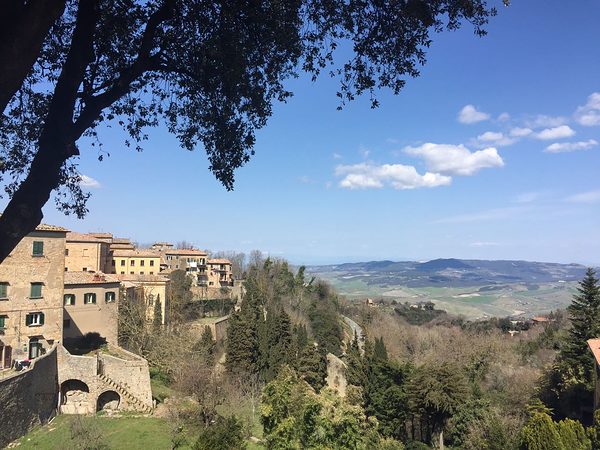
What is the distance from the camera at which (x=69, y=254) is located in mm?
43562

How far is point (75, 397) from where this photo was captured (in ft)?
83.0

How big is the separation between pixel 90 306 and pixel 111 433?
11005 millimetres

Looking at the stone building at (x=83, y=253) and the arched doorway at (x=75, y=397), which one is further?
the stone building at (x=83, y=253)

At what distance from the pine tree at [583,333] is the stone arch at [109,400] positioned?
81.7 feet

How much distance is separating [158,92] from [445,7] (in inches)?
128

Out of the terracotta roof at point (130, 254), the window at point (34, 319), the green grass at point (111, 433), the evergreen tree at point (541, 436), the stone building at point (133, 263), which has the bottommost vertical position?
the green grass at point (111, 433)

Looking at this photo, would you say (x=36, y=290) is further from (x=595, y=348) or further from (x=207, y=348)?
(x=595, y=348)

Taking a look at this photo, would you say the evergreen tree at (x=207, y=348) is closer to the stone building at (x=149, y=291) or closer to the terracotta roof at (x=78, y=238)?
the stone building at (x=149, y=291)

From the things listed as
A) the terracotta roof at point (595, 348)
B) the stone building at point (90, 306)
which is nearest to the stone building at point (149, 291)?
the stone building at point (90, 306)

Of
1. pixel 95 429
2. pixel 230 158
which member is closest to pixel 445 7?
pixel 230 158

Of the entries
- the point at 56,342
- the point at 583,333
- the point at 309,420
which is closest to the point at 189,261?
the point at 56,342

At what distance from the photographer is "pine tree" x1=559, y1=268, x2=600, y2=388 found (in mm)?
25672

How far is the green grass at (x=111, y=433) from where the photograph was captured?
19.4 m

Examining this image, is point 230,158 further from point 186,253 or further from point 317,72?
point 186,253
